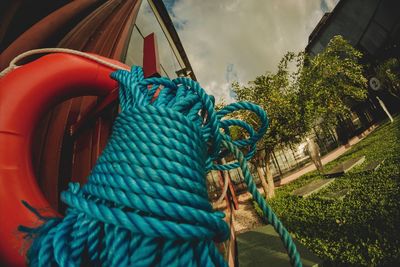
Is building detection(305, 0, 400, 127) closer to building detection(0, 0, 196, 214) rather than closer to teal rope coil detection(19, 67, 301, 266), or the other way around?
building detection(0, 0, 196, 214)

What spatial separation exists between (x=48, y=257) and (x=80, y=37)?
1885mm

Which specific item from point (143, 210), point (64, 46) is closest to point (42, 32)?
point (64, 46)

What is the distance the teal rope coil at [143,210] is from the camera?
0.41 meters

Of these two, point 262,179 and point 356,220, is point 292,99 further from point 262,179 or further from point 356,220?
point 356,220

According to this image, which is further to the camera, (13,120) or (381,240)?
(381,240)

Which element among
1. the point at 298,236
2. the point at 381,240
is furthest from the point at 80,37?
the point at 298,236

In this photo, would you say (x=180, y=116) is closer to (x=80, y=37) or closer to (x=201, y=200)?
(x=201, y=200)

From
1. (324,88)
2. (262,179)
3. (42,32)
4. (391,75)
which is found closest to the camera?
(42,32)

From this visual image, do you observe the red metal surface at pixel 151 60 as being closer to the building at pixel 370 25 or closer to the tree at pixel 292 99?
the tree at pixel 292 99

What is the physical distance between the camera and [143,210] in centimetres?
41

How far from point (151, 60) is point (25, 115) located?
0.55 m

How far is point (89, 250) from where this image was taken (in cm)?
43

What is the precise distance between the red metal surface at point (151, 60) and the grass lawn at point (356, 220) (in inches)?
117

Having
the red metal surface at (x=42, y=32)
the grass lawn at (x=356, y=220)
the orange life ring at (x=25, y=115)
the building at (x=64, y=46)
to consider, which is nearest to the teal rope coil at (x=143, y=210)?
the orange life ring at (x=25, y=115)
